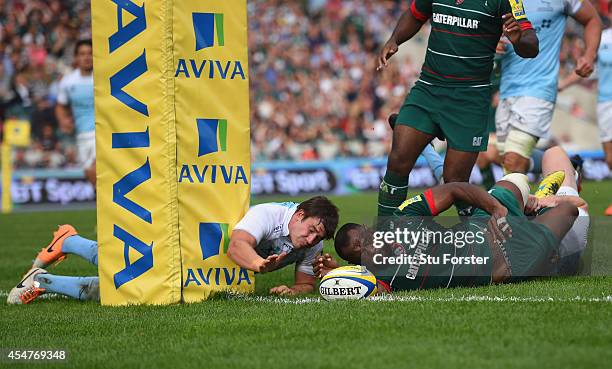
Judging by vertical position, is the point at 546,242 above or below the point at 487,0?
below

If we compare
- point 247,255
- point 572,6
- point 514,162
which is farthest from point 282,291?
point 572,6

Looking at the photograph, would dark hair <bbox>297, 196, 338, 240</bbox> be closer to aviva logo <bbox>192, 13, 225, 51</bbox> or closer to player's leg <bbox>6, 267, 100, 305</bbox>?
aviva logo <bbox>192, 13, 225, 51</bbox>

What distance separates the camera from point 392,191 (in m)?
7.99

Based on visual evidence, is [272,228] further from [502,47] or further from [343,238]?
[502,47]

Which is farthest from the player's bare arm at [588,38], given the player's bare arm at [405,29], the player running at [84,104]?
the player running at [84,104]

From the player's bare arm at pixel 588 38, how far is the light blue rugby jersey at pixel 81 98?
6.94 metres

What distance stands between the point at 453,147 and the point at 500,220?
114cm

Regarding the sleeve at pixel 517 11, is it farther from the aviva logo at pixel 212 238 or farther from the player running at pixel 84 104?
the player running at pixel 84 104

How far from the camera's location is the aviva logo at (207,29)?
6.85 meters

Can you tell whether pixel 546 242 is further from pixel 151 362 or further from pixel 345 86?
pixel 345 86

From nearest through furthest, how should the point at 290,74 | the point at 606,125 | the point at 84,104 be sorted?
1. the point at 606,125
2. the point at 84,104
3. the point at 290,74

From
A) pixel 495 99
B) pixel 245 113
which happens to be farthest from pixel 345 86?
pixel 245 113

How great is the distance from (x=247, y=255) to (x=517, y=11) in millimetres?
2760

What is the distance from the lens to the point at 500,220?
679 centimetres
